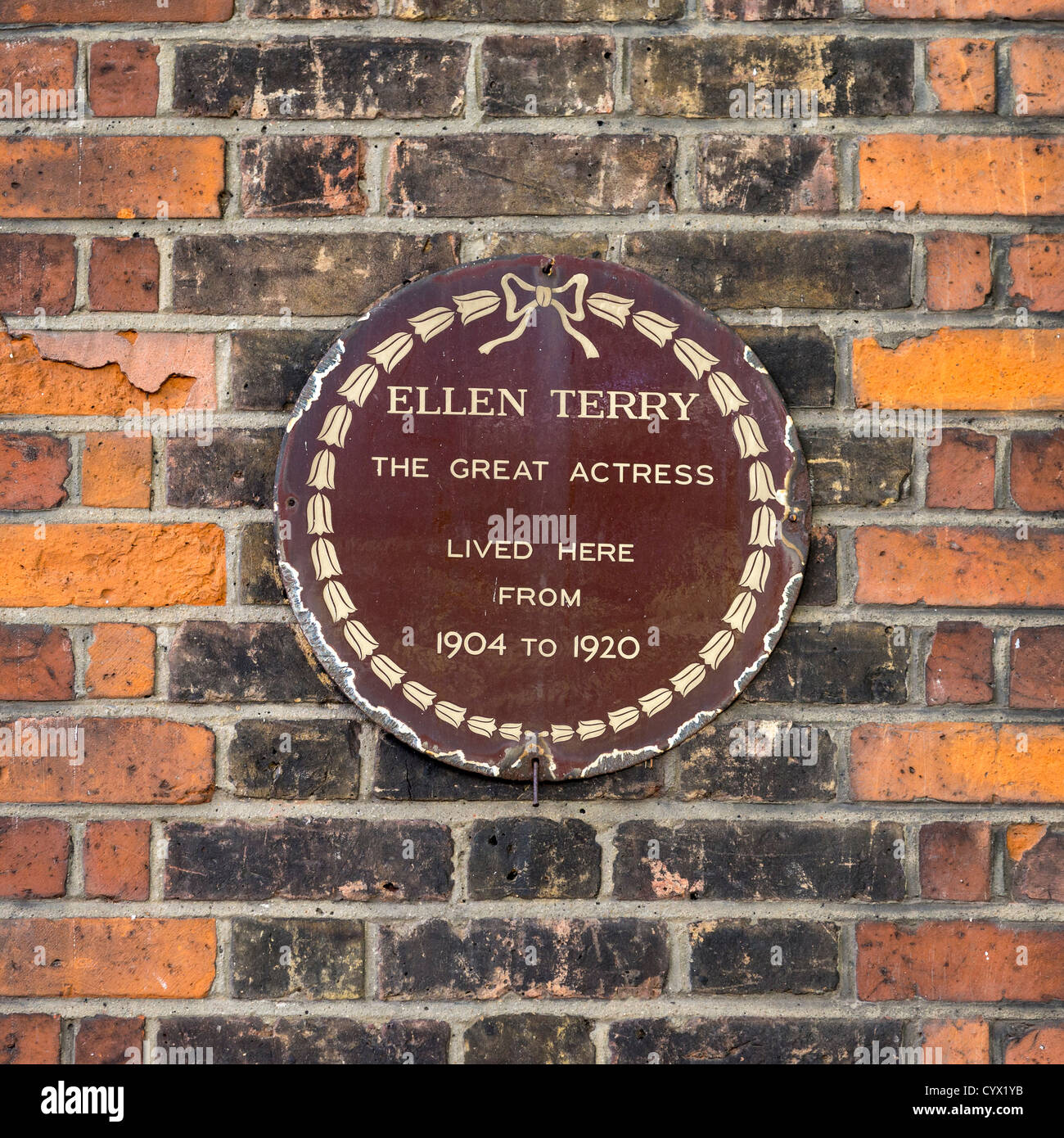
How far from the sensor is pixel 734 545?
1.01 metres

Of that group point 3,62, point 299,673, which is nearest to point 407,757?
point 299,673

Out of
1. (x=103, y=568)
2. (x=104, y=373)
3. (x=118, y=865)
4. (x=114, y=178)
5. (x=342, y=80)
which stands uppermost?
(x=342, y=80)

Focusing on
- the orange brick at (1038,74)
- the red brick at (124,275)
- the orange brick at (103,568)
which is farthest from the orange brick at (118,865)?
the orange brick at (1038,74)

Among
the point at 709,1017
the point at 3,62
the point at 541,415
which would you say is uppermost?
the point at 3,62

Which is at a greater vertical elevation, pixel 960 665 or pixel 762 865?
pixel 960 665

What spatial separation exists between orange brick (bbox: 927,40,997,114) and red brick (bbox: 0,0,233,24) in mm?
773

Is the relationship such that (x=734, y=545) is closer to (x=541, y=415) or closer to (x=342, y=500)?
(x=541, y=415)

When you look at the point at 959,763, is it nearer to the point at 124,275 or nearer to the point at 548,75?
the point at 548,75

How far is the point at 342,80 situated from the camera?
3.38 feet

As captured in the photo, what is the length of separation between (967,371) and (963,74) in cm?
32

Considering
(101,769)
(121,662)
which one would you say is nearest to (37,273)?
(121,662)

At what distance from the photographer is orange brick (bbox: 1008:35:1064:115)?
40.3 inches

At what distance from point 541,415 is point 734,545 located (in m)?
0.25

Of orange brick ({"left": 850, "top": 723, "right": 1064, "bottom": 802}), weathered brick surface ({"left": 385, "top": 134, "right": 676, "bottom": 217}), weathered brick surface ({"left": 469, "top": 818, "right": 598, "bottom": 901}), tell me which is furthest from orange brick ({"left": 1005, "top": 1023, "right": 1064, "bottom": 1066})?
weathered brick surface ({"left": 385, "top": 134, "right": 676, "bottom": 217})
